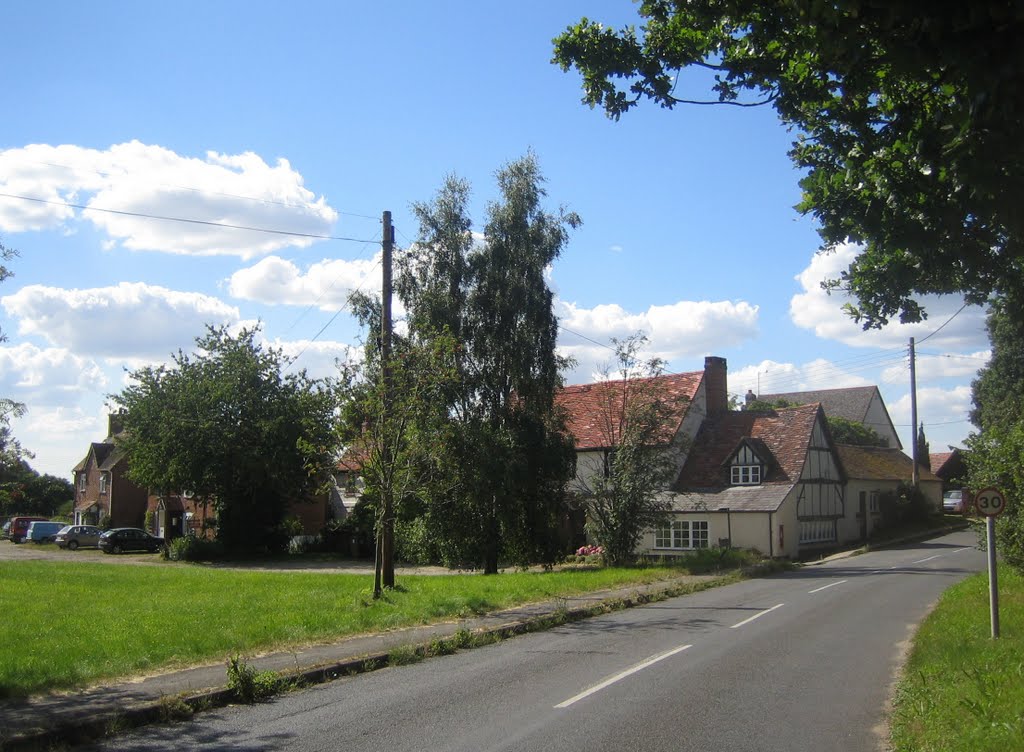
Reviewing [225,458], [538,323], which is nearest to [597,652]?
[538,323]

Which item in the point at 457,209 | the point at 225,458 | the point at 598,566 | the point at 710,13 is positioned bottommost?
the point at 598,566

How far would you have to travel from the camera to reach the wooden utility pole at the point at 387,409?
18.2 m

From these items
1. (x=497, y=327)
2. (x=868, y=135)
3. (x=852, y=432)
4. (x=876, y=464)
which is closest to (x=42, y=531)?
(x=497, y=327)

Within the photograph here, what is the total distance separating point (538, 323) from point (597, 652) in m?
19.6

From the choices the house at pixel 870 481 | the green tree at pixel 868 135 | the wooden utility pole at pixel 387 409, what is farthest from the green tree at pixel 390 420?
the house at pixel 870 481

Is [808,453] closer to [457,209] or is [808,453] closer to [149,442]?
[457,209]

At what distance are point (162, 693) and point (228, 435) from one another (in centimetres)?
3470

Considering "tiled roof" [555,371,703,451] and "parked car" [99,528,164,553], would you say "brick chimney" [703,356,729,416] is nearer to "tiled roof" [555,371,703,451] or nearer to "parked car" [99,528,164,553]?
"tiled roof" [555,371,703,451]

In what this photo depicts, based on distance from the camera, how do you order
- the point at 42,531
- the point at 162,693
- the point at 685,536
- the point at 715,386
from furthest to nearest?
the point at 42,531 < the point at 715,386 < the point at 685,536 < the point at 162,693

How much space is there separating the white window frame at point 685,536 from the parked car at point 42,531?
4218 centimetres

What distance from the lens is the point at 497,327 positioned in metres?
31.0

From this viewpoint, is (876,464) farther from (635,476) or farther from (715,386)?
(635,476)

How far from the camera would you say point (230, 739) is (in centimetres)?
798

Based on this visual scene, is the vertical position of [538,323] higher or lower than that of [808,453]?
higher
